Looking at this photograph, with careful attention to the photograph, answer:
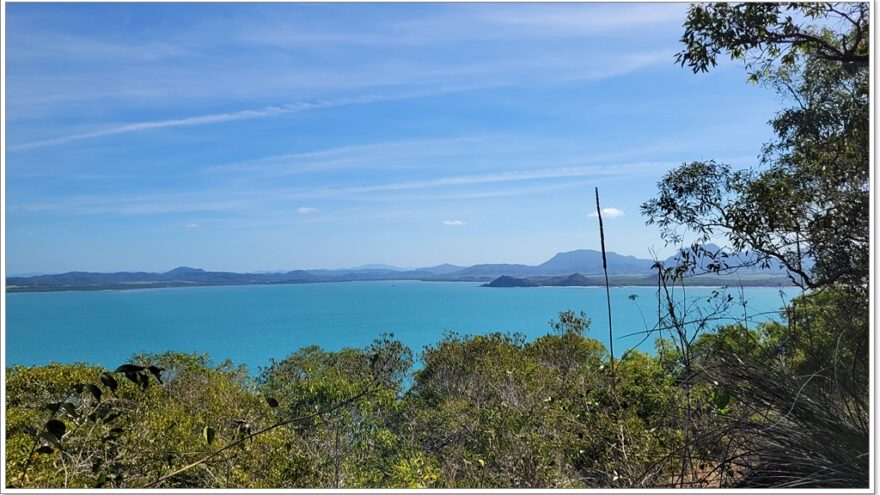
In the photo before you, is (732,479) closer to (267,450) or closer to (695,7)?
(695,7)

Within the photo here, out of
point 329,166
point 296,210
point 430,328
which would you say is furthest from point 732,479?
point 430,328

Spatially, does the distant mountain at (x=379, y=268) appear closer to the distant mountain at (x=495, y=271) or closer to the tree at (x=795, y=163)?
the distant mountain at (x=495, y=271)

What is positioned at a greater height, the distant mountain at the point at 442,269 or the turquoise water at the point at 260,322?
the distant mountain at the point at 442,269

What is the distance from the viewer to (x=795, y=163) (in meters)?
3.68

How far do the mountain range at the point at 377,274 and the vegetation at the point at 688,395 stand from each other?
388 millimetres

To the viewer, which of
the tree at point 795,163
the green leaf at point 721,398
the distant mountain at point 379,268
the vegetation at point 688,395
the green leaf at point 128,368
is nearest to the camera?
the green leaf at point 128,368

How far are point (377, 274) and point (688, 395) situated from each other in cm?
2080

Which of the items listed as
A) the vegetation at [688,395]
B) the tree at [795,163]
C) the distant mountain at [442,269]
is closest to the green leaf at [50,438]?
the vegetation at [688,395]

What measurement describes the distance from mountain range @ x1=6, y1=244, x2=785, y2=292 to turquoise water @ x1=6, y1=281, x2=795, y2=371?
1057 millimetres

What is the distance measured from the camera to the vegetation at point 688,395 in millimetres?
1562

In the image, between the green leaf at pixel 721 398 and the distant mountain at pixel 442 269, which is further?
the distant mountain at pixel 442 269

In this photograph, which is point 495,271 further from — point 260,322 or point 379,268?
point 260,322

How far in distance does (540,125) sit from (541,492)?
5.48 m

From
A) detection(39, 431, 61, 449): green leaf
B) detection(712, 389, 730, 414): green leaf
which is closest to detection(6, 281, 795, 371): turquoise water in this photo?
detection(712, 389, 730, 414): green leaf
